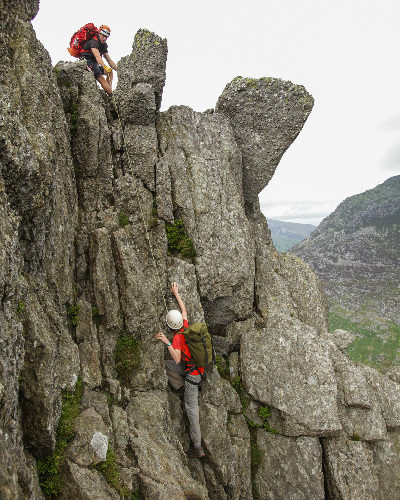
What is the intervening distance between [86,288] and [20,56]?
10837mm

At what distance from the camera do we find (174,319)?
55.1ft

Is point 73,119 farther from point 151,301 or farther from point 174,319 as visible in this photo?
point 174,319

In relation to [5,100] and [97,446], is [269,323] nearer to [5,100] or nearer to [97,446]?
[97,446]

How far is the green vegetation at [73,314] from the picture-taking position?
14.5 meters

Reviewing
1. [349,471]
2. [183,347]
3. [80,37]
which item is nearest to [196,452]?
[183,347]

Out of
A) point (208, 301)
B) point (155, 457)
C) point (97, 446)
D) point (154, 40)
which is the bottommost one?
point (155, 457)

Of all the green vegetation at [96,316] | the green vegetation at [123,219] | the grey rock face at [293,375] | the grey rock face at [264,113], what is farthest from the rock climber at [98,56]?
the grey rock face at [293,375]

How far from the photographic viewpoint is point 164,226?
19234 mm

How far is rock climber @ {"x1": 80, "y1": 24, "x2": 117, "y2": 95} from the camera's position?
799 inches

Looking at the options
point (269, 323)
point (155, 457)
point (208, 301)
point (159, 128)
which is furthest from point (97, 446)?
point (159, 128)

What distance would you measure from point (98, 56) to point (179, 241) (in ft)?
45.3

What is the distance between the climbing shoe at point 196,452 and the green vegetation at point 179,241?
10897mm

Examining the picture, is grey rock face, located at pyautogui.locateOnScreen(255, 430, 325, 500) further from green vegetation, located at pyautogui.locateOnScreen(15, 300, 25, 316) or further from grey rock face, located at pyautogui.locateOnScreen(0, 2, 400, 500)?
green vegetation, located at pyautogui.locateOnScreen(15, 300, 25, 316)

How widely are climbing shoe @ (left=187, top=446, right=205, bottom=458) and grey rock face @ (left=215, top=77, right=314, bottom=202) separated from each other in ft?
67.3
